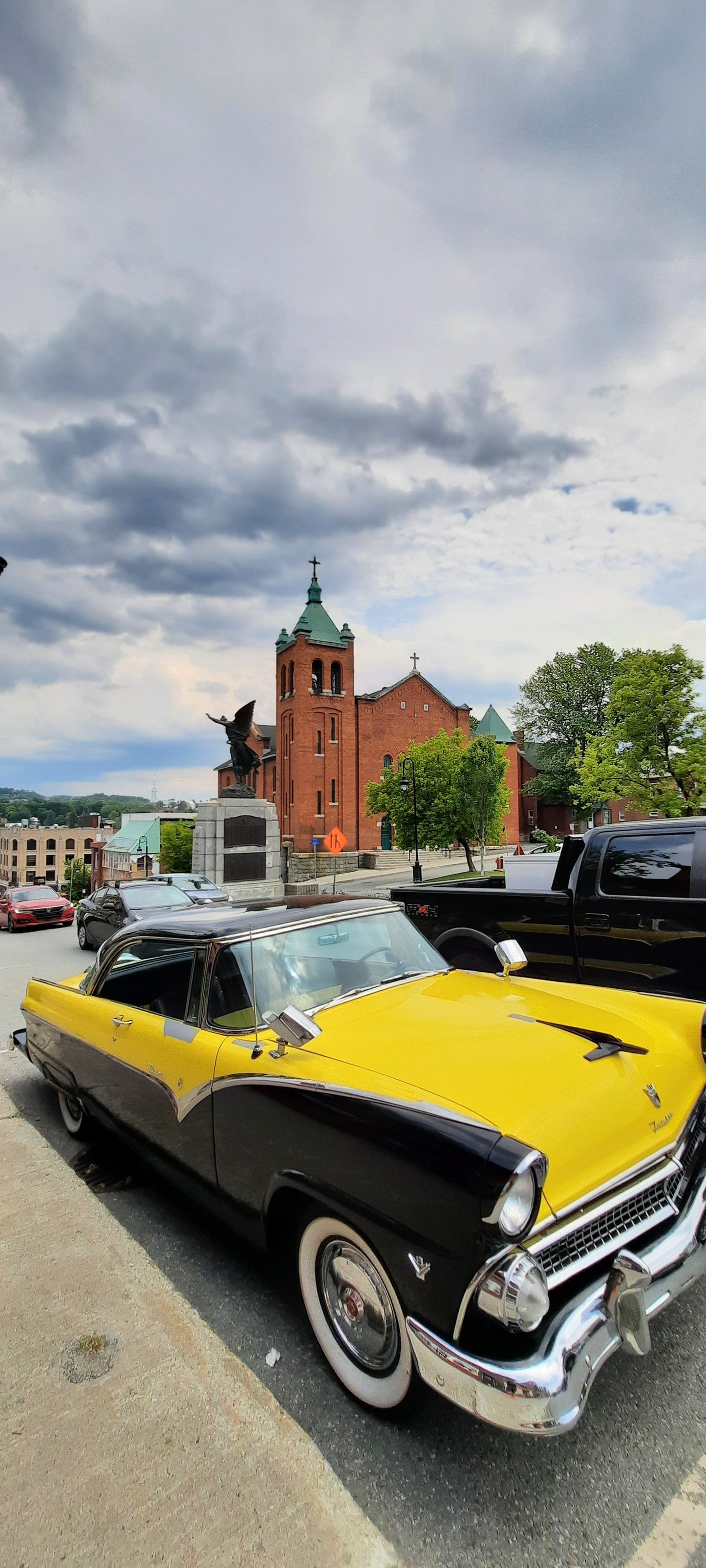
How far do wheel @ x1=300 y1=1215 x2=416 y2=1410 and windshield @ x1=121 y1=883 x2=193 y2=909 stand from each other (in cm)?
877

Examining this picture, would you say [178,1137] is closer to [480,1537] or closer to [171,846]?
[480,1537]

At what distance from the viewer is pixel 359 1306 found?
7.45ft

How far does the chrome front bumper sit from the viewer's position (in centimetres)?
167

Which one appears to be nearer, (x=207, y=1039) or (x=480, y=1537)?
(x=480, y=1537)

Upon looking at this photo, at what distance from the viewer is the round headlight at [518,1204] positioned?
1776mm

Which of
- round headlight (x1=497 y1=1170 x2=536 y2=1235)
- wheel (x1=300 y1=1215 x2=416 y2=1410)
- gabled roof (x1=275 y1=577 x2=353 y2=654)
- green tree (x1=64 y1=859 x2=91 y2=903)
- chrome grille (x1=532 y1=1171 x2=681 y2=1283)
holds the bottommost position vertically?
green tree (x1=64 y1=859 x2=91 y2=903)

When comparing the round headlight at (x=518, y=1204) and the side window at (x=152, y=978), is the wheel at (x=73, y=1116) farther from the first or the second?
the round headlight at (x=518, y=1204)

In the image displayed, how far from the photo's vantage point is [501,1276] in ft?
5.77

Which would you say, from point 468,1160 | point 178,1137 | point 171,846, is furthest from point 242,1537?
point 171,846

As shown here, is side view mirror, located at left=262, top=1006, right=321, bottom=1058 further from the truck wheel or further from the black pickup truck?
the truck wheel

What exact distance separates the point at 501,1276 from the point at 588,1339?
0.32 m

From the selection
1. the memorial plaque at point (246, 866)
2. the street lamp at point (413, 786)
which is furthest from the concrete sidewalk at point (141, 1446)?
the street lamp at point (413, 786)

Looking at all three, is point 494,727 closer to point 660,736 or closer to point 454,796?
point 454,796

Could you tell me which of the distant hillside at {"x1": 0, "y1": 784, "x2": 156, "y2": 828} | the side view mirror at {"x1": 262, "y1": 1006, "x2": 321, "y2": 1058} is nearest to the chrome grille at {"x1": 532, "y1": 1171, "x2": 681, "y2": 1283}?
the side view mirror at {"x1": 262, "y1": 1006, "x2": 321, "y2": 1058}
